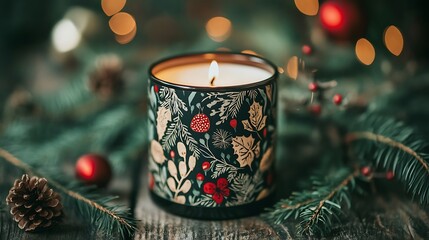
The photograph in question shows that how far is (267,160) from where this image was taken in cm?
69

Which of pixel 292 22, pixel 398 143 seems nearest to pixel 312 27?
pixel 292 22

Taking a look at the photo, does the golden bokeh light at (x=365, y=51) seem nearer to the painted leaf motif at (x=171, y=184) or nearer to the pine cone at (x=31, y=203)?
the painted leaf motif at (x=171, y=184)

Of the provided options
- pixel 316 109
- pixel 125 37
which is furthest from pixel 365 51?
pixel 125 37

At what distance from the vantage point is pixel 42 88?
103cm

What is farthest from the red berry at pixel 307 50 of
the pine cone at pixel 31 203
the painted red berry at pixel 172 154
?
the pine cone at pixel 31 203

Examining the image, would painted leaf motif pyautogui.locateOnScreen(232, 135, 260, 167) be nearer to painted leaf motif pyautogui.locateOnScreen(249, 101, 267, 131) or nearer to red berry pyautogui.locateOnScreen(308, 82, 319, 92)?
painted leaf motif pyautogui.locateOnScreen(249, 101, 267, 131)

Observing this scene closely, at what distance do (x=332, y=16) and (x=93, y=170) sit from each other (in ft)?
1.21

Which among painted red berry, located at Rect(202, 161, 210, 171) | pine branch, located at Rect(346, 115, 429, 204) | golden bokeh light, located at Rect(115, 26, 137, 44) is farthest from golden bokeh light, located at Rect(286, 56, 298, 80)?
golden bokeh light, located at Rect(115, 26, 137, 44)

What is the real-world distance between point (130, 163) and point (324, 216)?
0.30 m

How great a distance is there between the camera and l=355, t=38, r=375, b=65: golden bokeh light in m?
0.90

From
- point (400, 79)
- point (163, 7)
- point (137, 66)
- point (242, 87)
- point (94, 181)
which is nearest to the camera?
point (242, 87)

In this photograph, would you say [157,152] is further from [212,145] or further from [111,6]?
[111,6]

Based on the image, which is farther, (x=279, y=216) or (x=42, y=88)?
(x=42, y=88)

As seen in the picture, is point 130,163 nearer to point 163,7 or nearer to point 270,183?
point 270,183
